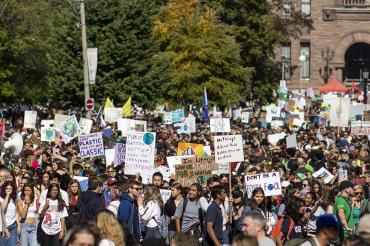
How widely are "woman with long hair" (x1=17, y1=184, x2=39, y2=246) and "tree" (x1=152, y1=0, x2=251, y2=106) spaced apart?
33798 mm

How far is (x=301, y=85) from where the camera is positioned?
86.4 meters

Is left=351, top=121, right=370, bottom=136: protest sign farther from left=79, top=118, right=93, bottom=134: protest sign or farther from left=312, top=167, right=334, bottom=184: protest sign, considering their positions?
left=312, top=167, right=334, bottom=184: protest sign

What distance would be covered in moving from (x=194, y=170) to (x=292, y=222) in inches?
210

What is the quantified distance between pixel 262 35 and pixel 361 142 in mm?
27450

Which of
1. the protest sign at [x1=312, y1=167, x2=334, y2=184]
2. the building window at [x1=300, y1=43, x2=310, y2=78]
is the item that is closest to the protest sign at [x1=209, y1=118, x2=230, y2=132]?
the protest sign at [x1=312, y1=167, x2=334, y2=184]

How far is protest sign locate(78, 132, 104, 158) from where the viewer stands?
2386cm

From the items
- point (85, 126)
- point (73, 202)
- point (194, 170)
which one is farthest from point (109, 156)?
point (85, 126)

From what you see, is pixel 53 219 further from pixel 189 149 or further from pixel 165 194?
pixel 189 149

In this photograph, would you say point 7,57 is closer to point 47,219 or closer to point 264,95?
point 264,95

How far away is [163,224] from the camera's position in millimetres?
16766

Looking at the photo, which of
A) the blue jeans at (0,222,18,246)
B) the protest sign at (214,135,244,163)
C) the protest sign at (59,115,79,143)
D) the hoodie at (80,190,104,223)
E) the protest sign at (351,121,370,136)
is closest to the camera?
the hoodie at (80,190,104,223)

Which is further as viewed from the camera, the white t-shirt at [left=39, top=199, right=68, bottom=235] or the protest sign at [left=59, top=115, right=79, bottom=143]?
the protest sign at [left=59, top=115, right=79, bottom=143]

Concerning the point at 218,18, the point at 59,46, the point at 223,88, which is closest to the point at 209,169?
the point at 59,46

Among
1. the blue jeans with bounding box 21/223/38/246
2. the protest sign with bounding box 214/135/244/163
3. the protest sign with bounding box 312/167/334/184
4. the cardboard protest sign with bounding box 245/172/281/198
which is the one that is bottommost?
the blue jeans with bounding box 21/223/38/246
